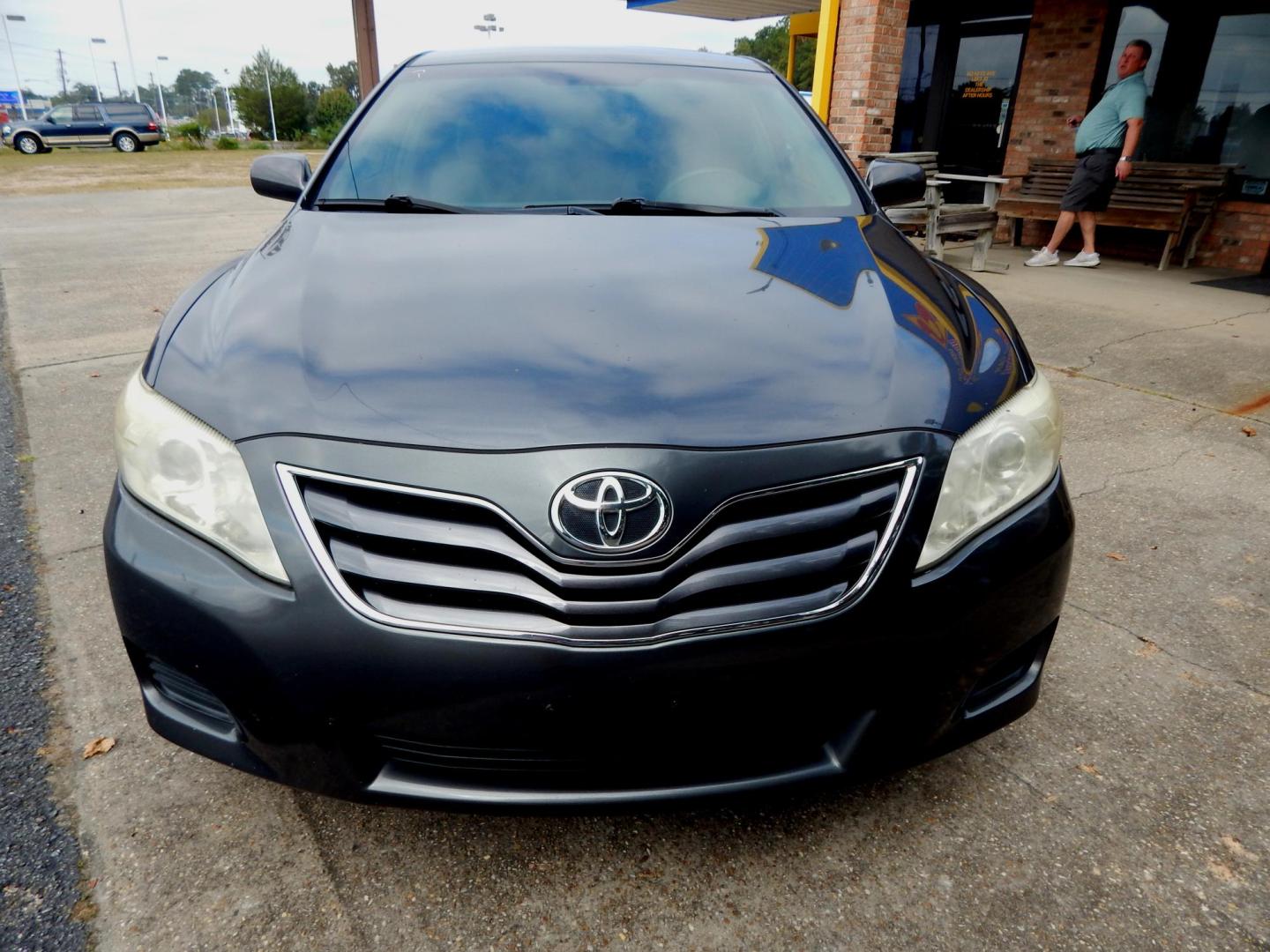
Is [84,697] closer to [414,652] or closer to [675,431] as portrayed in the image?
[414,652]

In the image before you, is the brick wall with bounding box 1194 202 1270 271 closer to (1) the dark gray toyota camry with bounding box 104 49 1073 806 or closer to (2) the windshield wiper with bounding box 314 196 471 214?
(1) the dark gray toyota camry with bounding box 104 49 1073 806

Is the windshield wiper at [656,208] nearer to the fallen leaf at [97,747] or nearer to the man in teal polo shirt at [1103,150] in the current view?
the fallen leaf at [97,747]

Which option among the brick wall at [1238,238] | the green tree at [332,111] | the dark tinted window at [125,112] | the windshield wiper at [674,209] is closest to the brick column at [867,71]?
the brick wall at [1238,238]

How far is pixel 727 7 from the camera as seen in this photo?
45.9 ft

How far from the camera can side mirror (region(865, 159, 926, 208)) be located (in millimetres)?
2904

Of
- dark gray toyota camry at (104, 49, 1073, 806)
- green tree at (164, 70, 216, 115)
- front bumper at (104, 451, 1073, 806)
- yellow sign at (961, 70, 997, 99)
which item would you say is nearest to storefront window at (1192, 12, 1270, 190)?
yellow sign at (961, 70, 997, 99)

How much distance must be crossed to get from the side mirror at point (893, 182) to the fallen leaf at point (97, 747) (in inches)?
102

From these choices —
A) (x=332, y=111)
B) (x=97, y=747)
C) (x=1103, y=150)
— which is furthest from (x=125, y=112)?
(x=97, y=747)

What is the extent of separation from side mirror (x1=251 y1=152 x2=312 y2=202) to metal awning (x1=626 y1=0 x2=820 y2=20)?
12190 mm

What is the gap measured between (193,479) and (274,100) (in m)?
58.8

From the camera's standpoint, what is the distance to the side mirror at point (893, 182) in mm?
2904

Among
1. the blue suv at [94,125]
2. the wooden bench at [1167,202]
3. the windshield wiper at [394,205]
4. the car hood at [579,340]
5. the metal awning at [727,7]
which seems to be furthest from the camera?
the blue suv at [94,125]

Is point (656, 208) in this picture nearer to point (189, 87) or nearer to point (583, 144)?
point (583, 144)

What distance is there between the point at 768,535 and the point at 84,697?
1.76 meters
